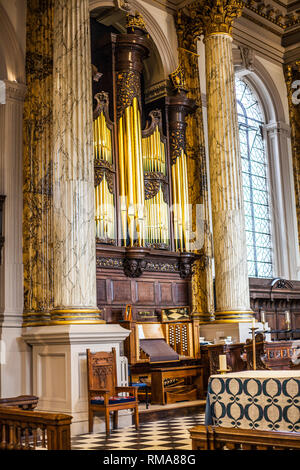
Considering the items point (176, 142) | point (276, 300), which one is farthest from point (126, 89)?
point (276, 300)

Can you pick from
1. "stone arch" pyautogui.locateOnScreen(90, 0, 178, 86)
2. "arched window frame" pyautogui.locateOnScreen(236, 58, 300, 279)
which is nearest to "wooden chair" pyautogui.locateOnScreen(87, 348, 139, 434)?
"stone arch" pyautogui.locateOnScreen(90, 0, 178, 86)

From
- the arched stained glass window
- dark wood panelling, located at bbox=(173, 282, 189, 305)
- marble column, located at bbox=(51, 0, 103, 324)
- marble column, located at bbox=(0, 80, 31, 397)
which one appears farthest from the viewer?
the arched stained glass window

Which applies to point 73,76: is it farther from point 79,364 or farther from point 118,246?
point 79,364

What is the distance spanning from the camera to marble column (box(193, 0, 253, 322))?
452 inches

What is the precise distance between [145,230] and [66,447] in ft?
24.7

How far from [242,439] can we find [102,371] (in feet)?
15.2

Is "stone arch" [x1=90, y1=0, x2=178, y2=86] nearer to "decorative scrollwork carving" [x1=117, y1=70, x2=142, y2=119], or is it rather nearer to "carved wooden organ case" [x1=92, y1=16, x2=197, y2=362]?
"carved wooden organ case" [x1=92, y1=16, x2=197, y2=362]

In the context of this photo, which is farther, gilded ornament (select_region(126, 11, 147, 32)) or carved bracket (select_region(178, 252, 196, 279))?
carved bracket (select_region(178, 252, 196, 279))

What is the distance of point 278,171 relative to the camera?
16.3m

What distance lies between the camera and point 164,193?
465 inches

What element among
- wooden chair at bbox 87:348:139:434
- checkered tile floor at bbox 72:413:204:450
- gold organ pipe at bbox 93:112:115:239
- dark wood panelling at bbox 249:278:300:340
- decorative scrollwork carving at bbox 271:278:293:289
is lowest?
checkered tile floor at bbox 72:413:204:450

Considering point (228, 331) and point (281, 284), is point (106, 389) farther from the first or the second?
point (281, 284)

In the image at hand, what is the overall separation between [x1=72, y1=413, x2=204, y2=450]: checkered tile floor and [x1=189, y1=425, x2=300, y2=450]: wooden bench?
9.14 ft

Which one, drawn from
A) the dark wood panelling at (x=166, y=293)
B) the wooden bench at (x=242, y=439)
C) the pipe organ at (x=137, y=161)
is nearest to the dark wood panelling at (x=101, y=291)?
the pipe organ at (x=137, y=161)
